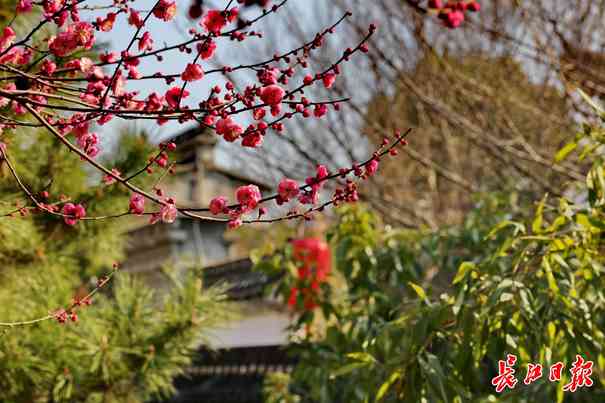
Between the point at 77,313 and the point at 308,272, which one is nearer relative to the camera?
the point at 77,313

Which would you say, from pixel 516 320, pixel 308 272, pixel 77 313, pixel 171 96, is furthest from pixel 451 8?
pixel 308 272

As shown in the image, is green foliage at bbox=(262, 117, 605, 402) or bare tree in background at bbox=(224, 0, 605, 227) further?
bare tree in background at bbox=(224, 0, 605, 227)

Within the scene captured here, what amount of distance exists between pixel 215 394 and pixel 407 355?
7.68 ft

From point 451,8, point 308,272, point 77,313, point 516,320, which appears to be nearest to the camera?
point 451,8

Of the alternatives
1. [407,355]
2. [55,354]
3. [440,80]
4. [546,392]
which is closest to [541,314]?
[546,392]

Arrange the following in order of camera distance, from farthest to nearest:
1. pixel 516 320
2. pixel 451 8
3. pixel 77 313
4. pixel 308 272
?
pixel 308 272 < pixel 77 313 < pixel 516 320 < pixel 451 8

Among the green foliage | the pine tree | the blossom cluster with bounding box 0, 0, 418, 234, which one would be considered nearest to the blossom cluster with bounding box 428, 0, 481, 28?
the blossom cluster with bounding box 0, 0, 418, 234

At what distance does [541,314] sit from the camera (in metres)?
1.61

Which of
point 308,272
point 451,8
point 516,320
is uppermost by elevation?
point 451,8

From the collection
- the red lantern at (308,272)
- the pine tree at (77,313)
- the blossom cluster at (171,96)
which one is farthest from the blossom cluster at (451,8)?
the red lantern at (308,272)

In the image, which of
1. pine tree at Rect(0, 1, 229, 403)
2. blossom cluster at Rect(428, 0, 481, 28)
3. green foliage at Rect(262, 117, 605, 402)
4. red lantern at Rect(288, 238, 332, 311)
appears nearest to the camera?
blossom cluster at Rect(428, 0, 481, 28)

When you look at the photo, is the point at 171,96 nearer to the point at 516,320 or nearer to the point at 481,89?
the point at 516,320

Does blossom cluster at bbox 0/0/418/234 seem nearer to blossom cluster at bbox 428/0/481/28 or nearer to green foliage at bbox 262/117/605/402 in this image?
blossom cluster at bbox 428/0/481/28

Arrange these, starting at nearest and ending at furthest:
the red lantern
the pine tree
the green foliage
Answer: the green foliage → the pine tree → the red lantern
